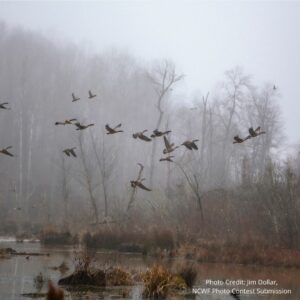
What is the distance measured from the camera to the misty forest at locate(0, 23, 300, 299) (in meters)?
26.5

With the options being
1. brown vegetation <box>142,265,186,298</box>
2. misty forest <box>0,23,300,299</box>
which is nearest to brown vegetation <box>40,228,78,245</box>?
misty forest <box>0,23,300,299</box>

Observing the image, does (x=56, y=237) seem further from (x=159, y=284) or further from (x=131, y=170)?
(x=131, y=170)

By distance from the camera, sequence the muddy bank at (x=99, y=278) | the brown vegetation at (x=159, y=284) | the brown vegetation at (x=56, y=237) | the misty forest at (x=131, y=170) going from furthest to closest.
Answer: the brown vegetation at (x=56, y=237)
the misty forest at (x=131, y=170)
the muddy bank at (x=99, y=278)
the brown vegetation at (x=159, y=284)

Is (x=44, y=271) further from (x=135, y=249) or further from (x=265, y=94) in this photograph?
(x=265, y=94)

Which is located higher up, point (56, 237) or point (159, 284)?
point (56, 237)

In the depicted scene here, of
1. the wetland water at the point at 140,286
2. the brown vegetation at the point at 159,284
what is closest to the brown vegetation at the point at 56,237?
the wetland water at the point at 140,286

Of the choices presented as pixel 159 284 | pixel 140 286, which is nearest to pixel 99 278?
pixel 140 286

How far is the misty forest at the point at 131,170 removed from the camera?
26453mm

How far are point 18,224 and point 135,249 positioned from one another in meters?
14.9

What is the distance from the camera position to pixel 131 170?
6469cm

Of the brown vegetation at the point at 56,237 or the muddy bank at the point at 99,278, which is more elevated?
the brown vegetation at the point at 56,237

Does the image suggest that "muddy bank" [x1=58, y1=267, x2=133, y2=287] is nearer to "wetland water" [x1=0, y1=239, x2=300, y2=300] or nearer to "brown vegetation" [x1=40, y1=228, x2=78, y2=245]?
"wetland water" [x1=0, y1=239, x2=300, y2=300]

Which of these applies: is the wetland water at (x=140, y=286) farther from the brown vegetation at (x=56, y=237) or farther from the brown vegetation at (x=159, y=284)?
the brown vegetation at (x=56, y=237)

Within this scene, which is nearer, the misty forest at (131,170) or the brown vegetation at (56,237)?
the misty forest at (131,170)
